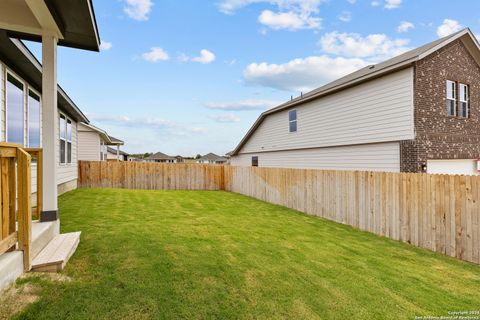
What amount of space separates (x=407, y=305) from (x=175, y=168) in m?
15.8

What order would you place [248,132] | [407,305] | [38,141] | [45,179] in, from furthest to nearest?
[248,132] < [38,141] < [45,179] < [407,305]

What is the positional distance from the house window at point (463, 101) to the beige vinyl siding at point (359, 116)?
325cm

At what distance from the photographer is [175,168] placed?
18109mm

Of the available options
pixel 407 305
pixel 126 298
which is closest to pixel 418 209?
pixel 407 305

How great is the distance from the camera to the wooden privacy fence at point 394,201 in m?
5.68

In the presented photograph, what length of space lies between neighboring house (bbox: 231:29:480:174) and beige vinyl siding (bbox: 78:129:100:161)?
14297 mm

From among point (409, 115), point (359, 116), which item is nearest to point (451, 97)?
point (409, 115)

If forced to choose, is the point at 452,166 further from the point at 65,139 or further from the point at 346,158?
the point at 65,139

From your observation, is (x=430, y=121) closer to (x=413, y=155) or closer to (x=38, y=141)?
(x=413, y=155)

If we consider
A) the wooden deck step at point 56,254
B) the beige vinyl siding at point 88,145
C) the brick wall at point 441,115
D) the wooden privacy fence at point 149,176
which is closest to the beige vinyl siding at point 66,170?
the wooden privacy fence at point 149,176

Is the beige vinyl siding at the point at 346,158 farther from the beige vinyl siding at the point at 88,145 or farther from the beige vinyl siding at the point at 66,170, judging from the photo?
the beige vinyl siding at the point at 88,145

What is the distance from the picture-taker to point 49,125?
458 cm

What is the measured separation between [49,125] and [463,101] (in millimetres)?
14174

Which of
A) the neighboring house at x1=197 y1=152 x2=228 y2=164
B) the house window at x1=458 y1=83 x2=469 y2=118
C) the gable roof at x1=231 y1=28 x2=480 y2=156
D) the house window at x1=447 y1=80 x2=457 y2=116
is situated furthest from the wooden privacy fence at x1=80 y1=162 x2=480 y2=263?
the neighboring house at x1=197 y1=152 x2=228 y2=164
